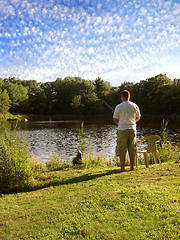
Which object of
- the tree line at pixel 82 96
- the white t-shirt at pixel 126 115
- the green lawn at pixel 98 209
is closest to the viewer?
the green lawn at pixel 98 209

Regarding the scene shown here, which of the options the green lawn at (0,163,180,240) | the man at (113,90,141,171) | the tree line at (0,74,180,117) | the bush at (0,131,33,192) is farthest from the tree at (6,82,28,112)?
the green lawn at (0,163,180,240)

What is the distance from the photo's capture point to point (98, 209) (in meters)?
3.47

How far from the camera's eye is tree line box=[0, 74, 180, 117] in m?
60.9

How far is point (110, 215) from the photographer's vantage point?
3262 mm

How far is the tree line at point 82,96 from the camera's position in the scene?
6094 centimetres

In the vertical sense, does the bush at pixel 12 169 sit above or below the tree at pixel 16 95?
below

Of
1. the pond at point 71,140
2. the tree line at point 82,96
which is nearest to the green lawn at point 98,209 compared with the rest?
the pond at point 71,140

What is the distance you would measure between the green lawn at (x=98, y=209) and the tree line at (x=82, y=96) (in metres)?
51.2

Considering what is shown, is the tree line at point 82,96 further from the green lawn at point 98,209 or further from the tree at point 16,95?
the green lawn at point 98,209

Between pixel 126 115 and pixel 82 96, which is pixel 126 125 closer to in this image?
pixel 126 115

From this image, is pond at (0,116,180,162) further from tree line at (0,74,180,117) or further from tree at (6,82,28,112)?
tree at (6,82,28,112)

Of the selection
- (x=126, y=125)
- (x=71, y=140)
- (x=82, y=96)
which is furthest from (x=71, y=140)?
(x=82, y=96)

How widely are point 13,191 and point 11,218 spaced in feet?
5.90

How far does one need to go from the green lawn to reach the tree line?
5118cm
